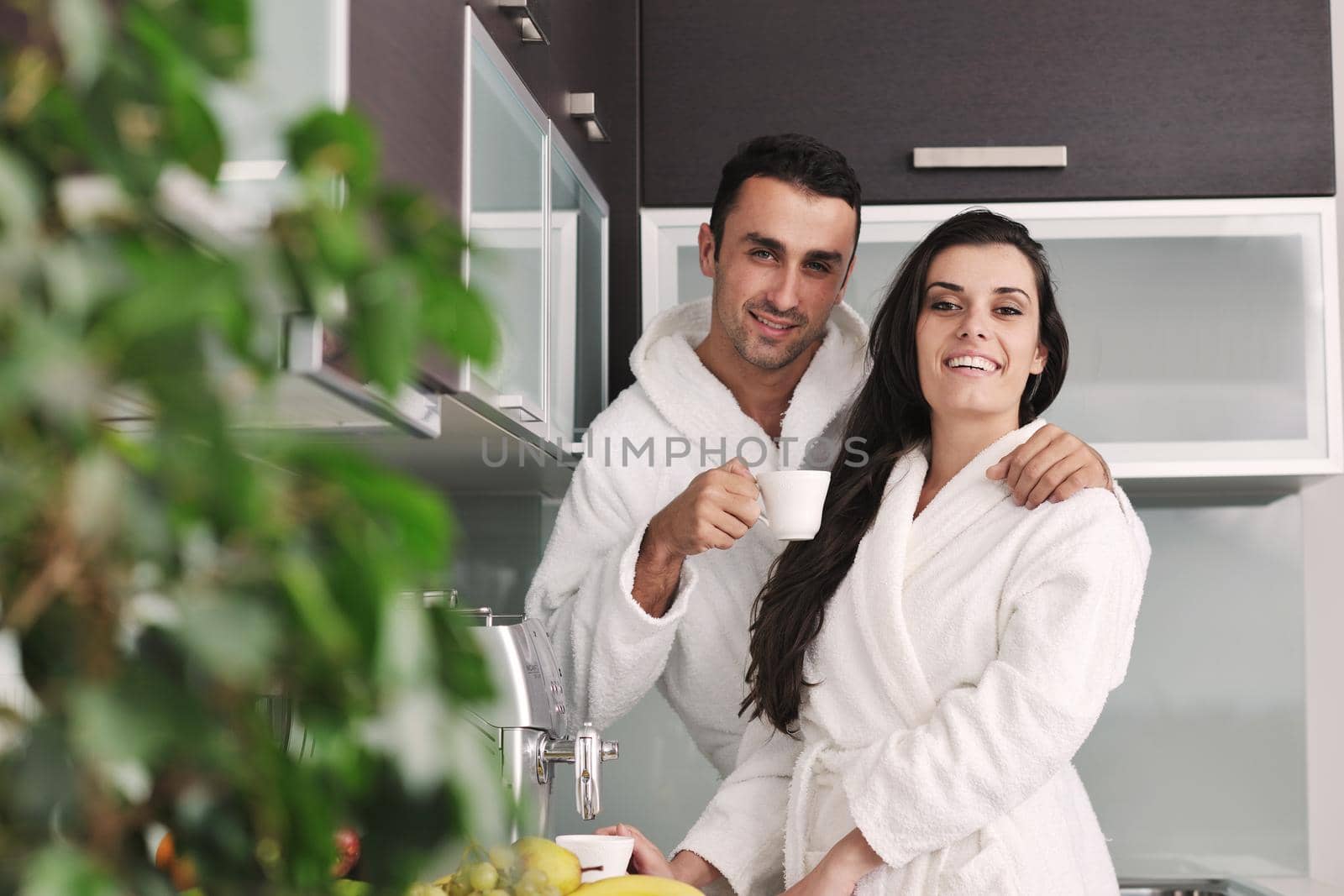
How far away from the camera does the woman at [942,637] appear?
129cm

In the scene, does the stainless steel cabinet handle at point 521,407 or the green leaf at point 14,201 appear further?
the stainless steel cabinet handle at point 521,407

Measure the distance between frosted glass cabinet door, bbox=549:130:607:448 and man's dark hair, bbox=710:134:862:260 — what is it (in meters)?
0.23

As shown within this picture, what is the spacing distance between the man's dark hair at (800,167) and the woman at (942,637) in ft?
0.85

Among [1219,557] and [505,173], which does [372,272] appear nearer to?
[505,173]

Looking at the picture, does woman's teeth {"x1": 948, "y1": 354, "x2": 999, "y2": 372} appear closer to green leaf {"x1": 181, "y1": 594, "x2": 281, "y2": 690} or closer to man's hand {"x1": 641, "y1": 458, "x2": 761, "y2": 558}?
man's hand {"x1": 641, "y1": 458, "x2": 761, "y2": 558}

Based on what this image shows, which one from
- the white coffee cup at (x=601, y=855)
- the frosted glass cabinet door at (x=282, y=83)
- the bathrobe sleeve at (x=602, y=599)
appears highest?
the frosted glass cabinet door at (x=282, y=83)

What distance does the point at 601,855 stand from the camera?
124 centimetres

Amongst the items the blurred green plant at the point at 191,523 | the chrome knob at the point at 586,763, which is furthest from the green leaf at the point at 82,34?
the chrome knob at the point at 586,763

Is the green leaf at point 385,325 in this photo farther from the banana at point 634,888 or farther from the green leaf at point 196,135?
the banana at point 634,888

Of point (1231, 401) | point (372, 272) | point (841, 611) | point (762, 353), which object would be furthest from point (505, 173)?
point (1231, 401)

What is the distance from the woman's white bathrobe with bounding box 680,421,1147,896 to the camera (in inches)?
50.7

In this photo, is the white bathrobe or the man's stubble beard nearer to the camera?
the white bathrobe

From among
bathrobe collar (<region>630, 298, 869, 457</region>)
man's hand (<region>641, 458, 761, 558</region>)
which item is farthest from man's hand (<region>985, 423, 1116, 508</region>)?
bathrobe collar (<region>630, 298, 869, 457</region>)

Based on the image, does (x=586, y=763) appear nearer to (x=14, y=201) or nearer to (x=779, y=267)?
(x=779, y=267)
